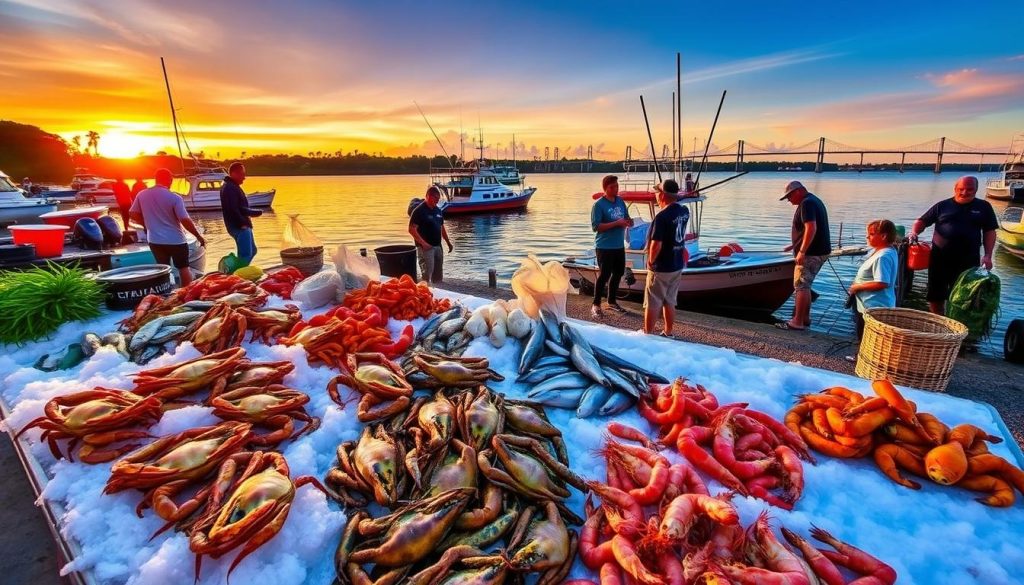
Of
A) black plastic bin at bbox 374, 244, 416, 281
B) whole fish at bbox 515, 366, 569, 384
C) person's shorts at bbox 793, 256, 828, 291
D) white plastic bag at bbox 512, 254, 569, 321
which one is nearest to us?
whole fish at bbox 515, 366, 569, 384

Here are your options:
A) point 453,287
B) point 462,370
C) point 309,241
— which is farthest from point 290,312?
point 453,287

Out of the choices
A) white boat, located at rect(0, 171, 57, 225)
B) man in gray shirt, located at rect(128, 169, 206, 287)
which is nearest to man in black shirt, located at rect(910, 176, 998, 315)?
man in gray shirt, located at rect(128, 169, 206, 287)

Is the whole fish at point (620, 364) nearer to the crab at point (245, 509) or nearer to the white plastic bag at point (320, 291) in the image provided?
the crab at point (245, 509)

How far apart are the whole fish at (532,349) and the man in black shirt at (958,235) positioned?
6017 millimetres

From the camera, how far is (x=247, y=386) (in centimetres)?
274

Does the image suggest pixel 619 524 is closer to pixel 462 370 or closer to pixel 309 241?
pixel 462 370

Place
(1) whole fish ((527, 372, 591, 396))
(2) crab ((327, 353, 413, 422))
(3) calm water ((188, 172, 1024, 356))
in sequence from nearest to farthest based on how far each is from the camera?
(2) crab ((327, 353, 413, 422)) → (1) whole fish ((527, 372, 591, 396)) → (3) calm water ((188, 172, 1024, 356))

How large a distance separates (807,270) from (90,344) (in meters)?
8.15

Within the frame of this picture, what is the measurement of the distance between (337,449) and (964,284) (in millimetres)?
7684

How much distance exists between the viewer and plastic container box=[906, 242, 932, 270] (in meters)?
6.48

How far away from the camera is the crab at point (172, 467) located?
1941mm

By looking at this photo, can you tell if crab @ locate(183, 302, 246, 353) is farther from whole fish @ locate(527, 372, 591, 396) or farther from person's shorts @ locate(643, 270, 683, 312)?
person's shorts @ locate(643, 270, 683, 312)

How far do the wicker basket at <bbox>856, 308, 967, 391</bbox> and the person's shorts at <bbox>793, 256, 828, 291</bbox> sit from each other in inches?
95.2

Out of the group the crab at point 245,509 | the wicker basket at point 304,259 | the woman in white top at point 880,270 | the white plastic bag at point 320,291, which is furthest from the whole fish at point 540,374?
the woman in white top at point 880,270
